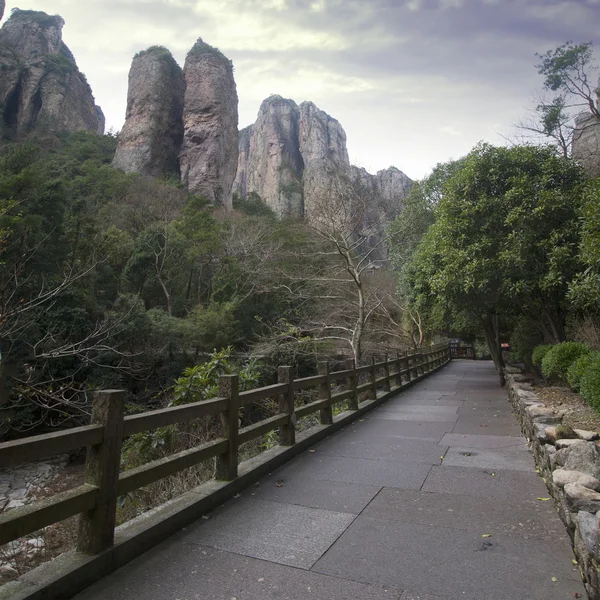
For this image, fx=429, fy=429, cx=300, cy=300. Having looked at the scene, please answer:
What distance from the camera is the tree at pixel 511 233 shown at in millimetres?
9938

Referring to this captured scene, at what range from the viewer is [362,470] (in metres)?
5.10

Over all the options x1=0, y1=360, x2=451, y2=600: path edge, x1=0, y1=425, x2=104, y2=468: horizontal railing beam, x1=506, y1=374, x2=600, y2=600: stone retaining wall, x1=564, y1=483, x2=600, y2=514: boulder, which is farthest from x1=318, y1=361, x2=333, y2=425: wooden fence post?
x1=0, y1=425, x2=104, y2=468: horizontal railing beam

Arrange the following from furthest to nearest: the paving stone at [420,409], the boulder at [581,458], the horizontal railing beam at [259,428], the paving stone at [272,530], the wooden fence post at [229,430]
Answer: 1. the paving stone at [420,409]
2. the horizontal railing beam at [259,428]
3. the wooden fence post at [229,430]
4. the boulder at [581,458]
5. the paving stone at [272,530]

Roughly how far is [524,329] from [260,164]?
6753cm

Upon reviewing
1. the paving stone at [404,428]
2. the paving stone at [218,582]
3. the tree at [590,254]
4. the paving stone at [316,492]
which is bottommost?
the paving stone at [404,428]

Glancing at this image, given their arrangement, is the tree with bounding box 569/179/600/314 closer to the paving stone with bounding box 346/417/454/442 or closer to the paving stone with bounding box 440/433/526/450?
the paving stone with bounding box 440/433/526/450

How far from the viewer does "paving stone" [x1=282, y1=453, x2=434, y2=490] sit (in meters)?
4.70

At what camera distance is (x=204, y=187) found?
48.2m

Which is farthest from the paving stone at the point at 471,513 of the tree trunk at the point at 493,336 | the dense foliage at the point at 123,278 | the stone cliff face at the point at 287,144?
the stone cliff face at the point at 287,144

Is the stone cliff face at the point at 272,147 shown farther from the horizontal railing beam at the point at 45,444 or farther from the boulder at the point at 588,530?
the boulder at the point at 588,530

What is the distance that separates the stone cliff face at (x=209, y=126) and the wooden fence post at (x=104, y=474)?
4602 centimetres

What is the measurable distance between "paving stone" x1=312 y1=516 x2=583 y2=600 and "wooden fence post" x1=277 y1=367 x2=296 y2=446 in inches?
90.3

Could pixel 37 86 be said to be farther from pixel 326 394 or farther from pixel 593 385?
pixel 593 385

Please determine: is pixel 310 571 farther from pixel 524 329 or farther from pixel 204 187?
pixel 204 187
